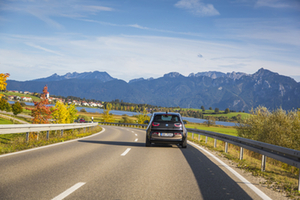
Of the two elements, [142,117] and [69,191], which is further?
[142,117]

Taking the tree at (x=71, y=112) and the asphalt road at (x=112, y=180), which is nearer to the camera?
the asphalt road at (x=112, y=180)

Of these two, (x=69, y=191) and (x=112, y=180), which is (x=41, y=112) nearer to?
(x=112, y=180)

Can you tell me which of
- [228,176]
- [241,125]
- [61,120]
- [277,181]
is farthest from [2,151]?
[61,120]

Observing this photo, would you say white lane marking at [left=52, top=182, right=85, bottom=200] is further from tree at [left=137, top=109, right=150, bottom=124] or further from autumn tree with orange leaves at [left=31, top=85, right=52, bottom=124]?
tree at [left=137, top=109, right=150, bottom=124]

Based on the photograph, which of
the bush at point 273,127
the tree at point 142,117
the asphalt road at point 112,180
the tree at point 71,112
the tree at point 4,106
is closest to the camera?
the asphalt road at point 112,180

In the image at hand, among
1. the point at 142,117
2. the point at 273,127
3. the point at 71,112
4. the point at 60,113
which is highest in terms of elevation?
the point at 273,127

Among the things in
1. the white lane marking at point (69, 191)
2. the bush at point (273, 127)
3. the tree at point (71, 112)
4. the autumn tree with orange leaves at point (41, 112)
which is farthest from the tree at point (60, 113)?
the white lane marking at point (69, 191)

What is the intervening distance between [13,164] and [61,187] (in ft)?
8.62

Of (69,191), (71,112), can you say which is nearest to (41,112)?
(71,112)

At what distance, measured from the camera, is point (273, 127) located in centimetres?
2350

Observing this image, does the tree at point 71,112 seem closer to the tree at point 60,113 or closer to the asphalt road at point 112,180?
the tree at point 60,113

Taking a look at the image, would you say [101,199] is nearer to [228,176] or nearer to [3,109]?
[228,176]

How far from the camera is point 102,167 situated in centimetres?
670

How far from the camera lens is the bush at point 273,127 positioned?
22.1 meters
